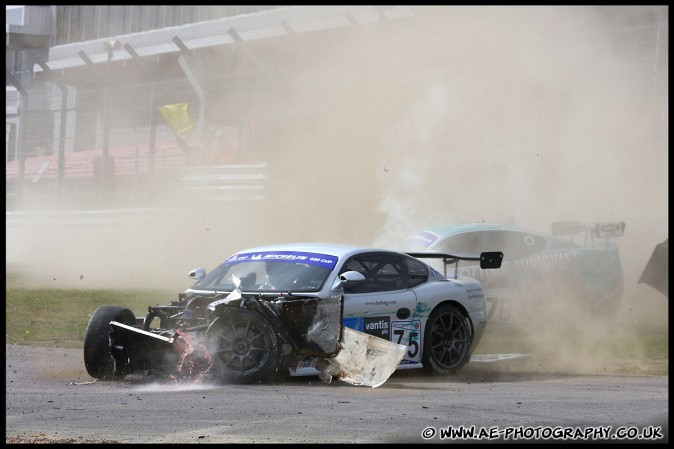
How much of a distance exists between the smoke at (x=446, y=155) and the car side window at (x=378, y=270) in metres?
6.83

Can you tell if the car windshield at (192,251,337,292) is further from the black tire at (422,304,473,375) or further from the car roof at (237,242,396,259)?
the black tire at (422,304,473,375)

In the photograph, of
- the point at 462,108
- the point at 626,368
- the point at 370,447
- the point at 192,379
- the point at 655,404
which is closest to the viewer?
the point at 370,447

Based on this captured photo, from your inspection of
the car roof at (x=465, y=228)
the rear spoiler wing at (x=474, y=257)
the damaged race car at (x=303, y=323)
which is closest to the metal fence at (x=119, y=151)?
the car roof at (x=465, y=228)

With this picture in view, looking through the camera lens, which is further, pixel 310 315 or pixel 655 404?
pixel 310 315

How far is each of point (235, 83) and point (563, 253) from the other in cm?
2071

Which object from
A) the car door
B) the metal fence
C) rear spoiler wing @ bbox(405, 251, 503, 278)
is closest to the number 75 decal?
the car door

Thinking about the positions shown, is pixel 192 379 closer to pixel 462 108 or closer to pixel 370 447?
pixel 370 447

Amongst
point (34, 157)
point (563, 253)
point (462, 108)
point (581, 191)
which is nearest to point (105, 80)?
point (34, 157)

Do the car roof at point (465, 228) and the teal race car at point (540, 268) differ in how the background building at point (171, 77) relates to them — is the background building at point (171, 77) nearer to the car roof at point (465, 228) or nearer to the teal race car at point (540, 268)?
the teal race car at point (540, 268)

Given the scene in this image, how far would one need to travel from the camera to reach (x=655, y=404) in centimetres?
763

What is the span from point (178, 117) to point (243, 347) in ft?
86.3

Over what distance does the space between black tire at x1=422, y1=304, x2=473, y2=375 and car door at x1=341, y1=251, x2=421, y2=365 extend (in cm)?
14

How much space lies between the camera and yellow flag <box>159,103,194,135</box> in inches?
1330

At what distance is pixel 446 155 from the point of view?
20484 millimetres
